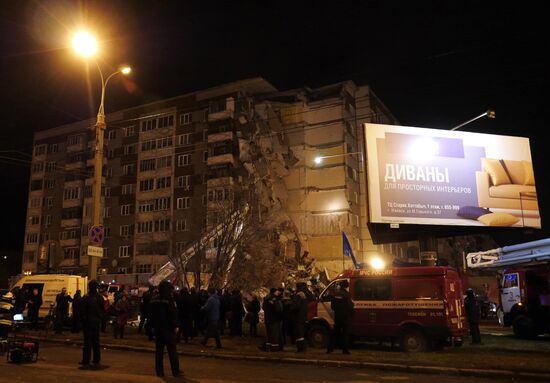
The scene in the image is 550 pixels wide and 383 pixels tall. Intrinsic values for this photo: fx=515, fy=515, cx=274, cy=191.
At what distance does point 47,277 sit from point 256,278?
60.8 ft

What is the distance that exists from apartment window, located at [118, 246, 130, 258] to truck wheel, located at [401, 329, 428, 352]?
193 ft

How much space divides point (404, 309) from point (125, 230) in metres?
60.8

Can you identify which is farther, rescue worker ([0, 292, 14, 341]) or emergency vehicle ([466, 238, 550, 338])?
emergency vehicle ([466, 238, 550, 338])

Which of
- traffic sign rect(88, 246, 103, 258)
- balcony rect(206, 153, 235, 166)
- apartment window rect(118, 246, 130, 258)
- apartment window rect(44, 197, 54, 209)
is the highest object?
balcony rect(206, 153, 235, 166)

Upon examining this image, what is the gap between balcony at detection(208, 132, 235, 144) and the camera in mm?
63662

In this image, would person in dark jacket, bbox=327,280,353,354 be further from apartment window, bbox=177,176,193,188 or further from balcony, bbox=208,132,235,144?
apartment window, bbox=177,176,193,188

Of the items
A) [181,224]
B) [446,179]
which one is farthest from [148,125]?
[446,179]

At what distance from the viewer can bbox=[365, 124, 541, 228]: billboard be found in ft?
75.0

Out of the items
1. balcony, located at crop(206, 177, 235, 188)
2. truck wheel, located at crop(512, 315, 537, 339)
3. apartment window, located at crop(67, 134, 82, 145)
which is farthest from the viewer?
apartment window, located at crop(67, 134, 82, 145)

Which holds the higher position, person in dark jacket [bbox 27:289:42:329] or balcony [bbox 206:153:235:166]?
balcony [bbox 206:153:235:166]

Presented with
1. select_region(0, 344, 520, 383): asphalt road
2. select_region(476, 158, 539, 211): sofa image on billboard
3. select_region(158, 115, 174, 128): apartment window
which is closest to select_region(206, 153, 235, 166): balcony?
select_region(158, 115, 174, 128): apartment window

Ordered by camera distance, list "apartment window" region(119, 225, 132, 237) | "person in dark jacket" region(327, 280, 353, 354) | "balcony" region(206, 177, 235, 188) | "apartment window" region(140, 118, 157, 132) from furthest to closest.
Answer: "apartment window" region(140, 118, 157, 132) < "apartment window" region(119, 225, 132, 237) < "balcony" region(206, 177, 235, 188) < "person in dark jacket" region(327, 280, 353, 354)

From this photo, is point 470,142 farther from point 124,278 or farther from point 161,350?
point 124,278

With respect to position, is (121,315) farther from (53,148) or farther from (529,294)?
(53,148)
